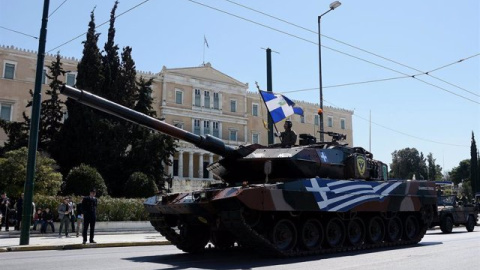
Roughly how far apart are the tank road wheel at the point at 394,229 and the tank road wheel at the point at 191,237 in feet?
17.7

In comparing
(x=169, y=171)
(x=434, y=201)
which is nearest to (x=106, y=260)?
(x=434, y=201)

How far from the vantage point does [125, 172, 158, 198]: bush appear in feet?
94.8

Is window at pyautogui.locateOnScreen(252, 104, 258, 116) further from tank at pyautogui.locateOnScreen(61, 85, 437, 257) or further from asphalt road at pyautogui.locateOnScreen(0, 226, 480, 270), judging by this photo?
asphalt road at pyautogui.locateOnScreen(0, 226, 480, 270)

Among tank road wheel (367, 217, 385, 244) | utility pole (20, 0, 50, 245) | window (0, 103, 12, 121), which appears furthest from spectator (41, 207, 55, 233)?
window (0, 103, 12, 121)

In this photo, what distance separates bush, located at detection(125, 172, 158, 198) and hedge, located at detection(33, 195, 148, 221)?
442 cm

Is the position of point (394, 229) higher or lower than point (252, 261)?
higher

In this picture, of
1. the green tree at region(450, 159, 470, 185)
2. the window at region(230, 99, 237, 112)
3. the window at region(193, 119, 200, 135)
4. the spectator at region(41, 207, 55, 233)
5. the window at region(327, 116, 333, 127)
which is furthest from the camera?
the green tree at region(450, 159, 470, 185)

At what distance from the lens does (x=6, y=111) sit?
46.6 meters

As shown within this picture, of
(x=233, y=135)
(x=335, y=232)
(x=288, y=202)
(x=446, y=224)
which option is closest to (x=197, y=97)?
(x=233, y=135)

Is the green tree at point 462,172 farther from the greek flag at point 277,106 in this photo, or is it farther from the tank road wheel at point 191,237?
the tank road wheel at point 191,237

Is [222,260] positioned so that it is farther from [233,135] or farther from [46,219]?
[233,135]

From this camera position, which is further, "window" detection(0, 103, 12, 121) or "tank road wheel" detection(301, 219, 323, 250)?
"window" detection(0, 103, 12, 121)

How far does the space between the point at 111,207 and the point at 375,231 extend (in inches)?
520

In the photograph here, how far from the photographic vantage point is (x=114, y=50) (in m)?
34.0
